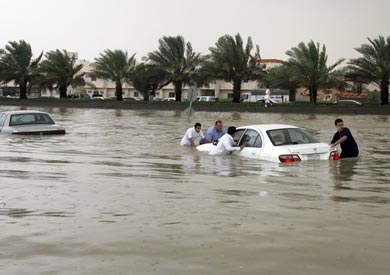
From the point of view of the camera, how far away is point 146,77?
54.2 m

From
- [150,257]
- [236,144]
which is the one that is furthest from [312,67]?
[150,257]

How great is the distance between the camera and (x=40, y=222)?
6812mm

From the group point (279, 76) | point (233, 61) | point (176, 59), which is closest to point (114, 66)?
point (176, 59)

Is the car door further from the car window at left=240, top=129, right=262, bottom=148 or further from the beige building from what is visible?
the beige building

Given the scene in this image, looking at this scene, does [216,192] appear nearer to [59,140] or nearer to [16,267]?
[16,267]

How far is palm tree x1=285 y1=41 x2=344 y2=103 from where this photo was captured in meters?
49.0

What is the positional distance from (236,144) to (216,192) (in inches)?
178

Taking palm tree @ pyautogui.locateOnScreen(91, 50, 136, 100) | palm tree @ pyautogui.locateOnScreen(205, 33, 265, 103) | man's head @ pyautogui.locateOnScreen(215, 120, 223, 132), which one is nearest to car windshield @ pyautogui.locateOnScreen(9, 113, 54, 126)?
man's head @ pyautogui.locateOnScreen(215, 120, 223, 132)

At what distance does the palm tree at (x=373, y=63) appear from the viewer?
4628 cm

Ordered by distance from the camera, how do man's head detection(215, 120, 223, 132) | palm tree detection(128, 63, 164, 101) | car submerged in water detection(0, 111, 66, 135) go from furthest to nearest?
palm tree detection(128, 63, 164, 101), car submerged in water detection(0, 111, 66, 135), man's head detection(215, 120, 223, 132)

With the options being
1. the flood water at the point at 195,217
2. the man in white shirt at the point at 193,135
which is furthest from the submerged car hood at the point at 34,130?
the flood water at the point at 195,217

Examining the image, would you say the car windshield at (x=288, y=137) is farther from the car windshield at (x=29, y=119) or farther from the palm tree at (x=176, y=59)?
the palm tree at (x=176, y=59)

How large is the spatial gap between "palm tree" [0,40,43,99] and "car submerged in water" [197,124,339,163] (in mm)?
49382

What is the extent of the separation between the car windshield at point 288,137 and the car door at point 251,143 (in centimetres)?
29
